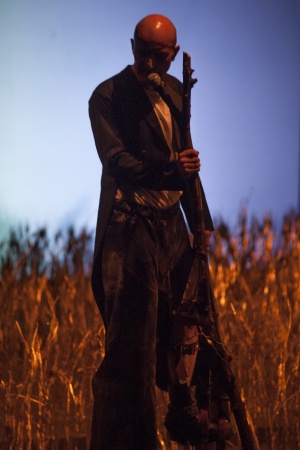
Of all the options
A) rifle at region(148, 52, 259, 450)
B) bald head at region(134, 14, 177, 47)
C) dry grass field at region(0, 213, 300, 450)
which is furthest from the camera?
dry grass field at region(0, 213, 300, 450)

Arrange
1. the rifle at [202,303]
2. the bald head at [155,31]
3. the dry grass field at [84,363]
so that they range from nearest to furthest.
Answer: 1. the bald head at [155,31]
2. the rifle at [202,303]
3. the dry grass field at [84,363]

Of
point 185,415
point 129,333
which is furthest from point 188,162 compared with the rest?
point 185,415

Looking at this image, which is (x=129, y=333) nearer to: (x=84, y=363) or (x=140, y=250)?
(x=140, y=250)

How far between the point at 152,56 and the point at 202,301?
846 mm

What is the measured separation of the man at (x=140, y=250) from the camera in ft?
11.1

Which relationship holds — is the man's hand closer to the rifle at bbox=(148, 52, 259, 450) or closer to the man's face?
the rifle at bbox=(148, 52, 259, 450)

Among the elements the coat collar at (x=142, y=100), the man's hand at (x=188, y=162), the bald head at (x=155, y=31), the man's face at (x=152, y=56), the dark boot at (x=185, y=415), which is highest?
the bald head at (x=155, y=31)

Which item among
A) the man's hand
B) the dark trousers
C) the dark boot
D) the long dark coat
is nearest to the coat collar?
the long dark coat

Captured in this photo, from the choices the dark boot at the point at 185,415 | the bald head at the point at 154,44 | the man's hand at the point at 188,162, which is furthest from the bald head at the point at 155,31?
the dark boot at the point at 185,415

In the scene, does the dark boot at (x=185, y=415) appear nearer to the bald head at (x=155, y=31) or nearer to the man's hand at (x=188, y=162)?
the man's hand at (x=188, y=162)

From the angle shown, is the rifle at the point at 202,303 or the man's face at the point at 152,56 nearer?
the man's face at the point at 152,56

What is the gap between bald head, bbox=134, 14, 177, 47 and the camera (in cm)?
331

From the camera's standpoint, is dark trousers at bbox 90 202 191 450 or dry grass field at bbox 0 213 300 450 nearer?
dark trousers at bbox 90 202 191 450

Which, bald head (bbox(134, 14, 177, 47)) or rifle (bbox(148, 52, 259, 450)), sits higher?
bald head (bbox(134, 14, 177, 47))
